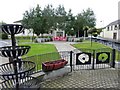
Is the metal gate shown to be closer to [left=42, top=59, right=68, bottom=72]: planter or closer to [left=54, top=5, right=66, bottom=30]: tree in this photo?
[left=42, top=59, right=68, bottom=72]: planter

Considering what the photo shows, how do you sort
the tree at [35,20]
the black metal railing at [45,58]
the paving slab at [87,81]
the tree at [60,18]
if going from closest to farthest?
the paving slab at [87,81] → the black metal railing at [45,58] → the tree at [35,20] → the tree at [60,18]

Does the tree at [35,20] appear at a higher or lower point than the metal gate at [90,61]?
higher

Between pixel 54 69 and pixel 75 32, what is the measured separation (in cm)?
2761

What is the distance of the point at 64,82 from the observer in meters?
5.05

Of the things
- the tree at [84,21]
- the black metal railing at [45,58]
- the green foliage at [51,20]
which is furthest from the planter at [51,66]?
the tree at [84,21]

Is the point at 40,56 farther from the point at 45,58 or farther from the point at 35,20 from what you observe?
the point at 35,20

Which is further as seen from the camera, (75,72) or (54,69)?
(75,72)

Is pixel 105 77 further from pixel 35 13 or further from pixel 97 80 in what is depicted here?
pixel 35 13

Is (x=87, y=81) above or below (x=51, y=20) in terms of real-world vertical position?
below

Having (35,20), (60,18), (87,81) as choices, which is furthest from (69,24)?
(87,81)

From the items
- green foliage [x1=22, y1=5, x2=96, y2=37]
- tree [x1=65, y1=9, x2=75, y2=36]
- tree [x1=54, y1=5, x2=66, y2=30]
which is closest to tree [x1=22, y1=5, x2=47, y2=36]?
green foliage [x1=22, y1=5, x2=96, y2=37]

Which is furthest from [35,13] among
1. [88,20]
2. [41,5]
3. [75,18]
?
[88,20]

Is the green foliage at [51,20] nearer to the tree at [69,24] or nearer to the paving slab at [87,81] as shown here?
the tree at [69,24]

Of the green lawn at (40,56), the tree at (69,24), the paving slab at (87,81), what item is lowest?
the paving slab at (87,81)
